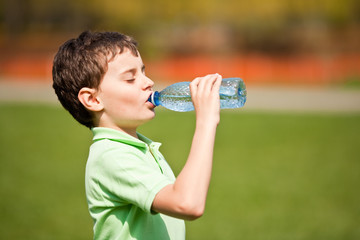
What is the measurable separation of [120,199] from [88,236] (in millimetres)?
3895

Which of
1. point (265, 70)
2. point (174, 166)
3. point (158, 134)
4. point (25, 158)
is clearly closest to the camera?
point (174, 166)

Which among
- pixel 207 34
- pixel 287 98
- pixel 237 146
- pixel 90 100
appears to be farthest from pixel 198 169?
pixel 207 34

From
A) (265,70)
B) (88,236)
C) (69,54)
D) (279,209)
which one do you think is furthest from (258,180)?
(265,70)

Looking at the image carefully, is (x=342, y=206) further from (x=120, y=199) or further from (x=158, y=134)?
(x=158, y=134)

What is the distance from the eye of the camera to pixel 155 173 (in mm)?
1984

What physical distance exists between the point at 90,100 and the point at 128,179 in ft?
Result: 1.63

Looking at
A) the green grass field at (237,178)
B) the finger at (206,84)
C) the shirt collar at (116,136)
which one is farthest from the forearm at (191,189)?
the green grass field at (237,178)

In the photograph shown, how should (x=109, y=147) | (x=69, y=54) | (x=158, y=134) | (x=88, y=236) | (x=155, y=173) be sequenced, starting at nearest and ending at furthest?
(x=155, y=173), (x=109, y=147), (x=69, y=54), (x=88, y=236), (x=158, y=134)

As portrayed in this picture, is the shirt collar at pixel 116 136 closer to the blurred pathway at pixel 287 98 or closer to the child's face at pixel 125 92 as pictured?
the child's face at pixel 125 92

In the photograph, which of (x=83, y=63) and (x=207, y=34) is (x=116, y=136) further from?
(x=207, y=34)

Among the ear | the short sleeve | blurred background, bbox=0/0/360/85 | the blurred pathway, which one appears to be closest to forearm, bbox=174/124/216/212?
the short sleeve

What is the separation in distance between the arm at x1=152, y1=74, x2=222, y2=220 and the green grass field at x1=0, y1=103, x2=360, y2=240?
408 centimetres

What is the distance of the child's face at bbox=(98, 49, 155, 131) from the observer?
87.0 inches

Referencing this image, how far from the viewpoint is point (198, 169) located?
72.4 inches
